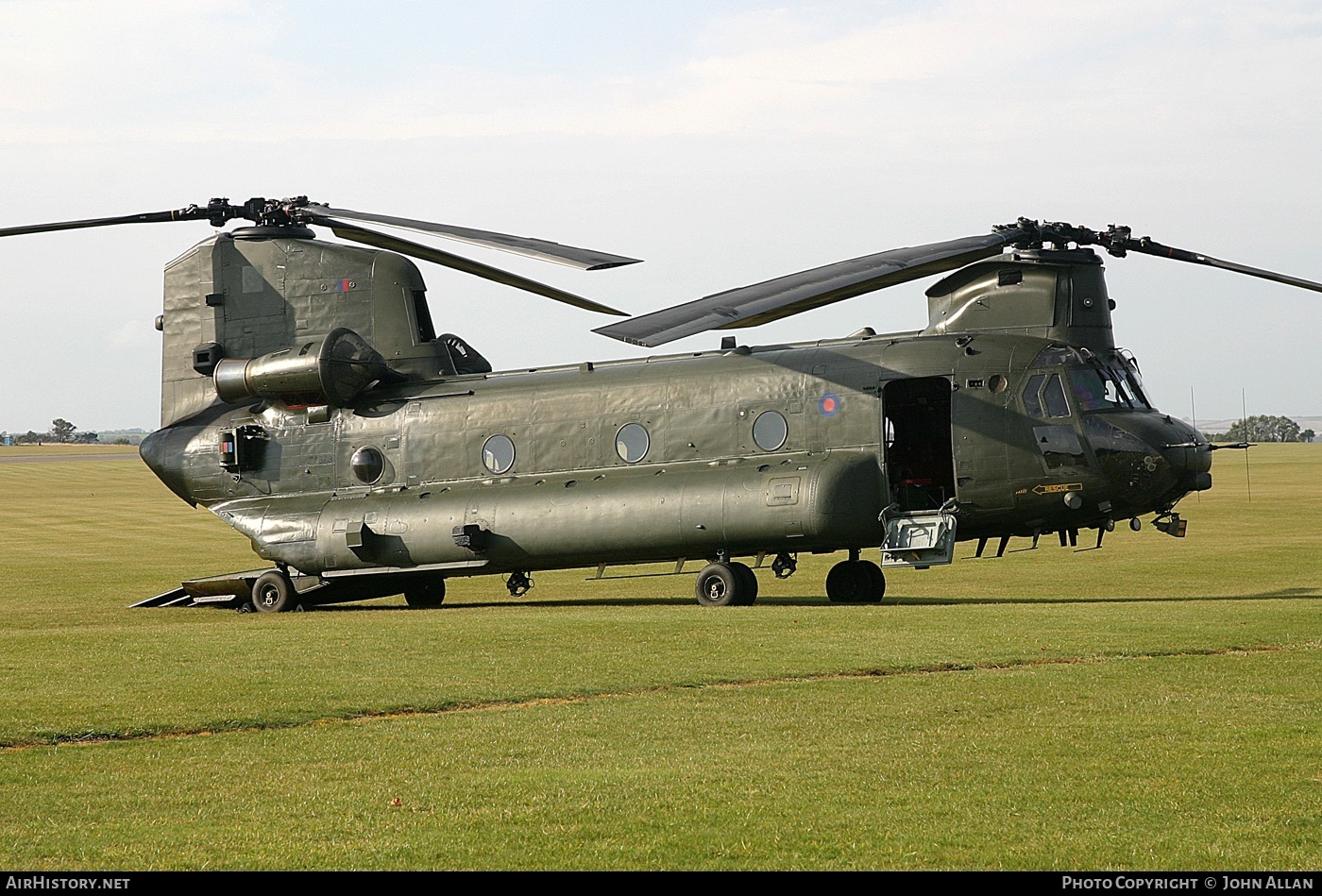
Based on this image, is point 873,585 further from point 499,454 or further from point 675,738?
point 675,738

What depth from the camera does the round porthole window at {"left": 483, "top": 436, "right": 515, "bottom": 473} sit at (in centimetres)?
2422

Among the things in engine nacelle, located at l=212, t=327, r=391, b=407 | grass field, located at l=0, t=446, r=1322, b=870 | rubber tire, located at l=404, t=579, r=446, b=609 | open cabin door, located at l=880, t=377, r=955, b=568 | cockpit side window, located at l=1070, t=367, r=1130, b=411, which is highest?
engine nacelle, located at l=212, t=327, r=391, b=407

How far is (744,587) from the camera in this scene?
2206 cm

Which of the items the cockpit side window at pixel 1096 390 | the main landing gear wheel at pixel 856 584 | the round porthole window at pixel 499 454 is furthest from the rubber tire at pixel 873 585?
the round porthole window at pixel 499 454

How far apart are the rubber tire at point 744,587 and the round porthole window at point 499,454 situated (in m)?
4.50

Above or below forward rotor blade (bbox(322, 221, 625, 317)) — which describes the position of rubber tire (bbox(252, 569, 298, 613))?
below

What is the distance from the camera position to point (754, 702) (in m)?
12.3

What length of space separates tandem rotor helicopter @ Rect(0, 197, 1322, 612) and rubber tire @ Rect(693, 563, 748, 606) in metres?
0.03

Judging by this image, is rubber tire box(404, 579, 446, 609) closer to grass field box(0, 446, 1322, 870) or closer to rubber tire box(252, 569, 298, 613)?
rubber tire box(252, 569, 298, 613)

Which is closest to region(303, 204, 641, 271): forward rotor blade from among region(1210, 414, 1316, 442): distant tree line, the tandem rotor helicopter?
the tandem rotor helicopter

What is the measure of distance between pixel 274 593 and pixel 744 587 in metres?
8.72

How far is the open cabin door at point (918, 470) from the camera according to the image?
21.1 metres

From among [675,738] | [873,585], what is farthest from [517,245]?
[675,738]

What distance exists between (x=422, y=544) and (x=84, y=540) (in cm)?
2528
